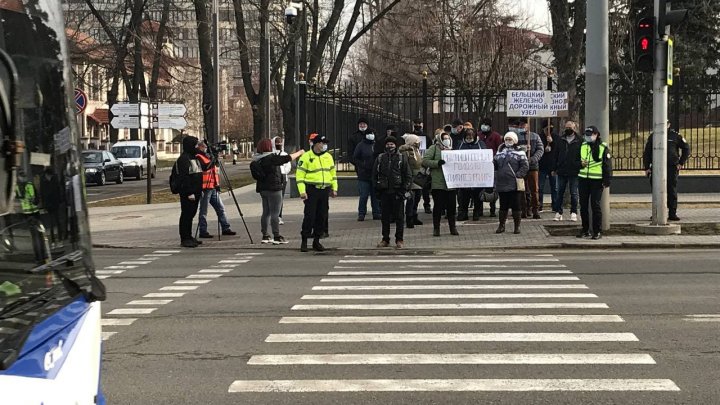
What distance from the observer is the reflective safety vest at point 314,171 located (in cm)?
1323

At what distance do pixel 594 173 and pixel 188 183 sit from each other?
22.9 feet

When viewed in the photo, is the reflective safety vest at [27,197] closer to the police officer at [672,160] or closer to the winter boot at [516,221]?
the winter boot at [516,221]

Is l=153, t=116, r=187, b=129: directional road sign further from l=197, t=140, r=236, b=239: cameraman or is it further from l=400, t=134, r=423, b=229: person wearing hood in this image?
l=400, t=134, r=423, b=229: person wearing hood

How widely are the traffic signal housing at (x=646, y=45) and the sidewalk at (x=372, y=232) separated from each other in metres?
2.95

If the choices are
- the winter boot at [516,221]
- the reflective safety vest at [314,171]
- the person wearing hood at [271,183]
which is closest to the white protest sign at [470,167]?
the winter boot at [516,221]

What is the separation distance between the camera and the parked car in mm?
36125

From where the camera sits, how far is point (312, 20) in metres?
36.7

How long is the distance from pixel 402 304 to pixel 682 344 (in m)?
2.92

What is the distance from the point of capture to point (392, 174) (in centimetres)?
1314

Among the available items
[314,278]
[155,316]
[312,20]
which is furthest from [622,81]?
[155,316]

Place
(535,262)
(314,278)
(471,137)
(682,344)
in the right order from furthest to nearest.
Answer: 1. (471,137)
2. (535,262)
3. (314,278)
4. (682,344)

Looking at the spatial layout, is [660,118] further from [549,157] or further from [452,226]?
[452,226]

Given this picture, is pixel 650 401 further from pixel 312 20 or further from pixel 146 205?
pixel 312 20

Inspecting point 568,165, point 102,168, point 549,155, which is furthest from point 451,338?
point 102,168
